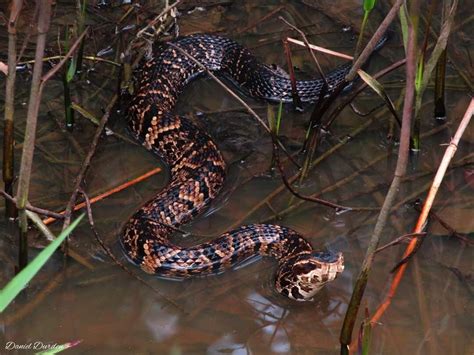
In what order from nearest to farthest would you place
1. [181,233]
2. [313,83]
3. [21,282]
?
[21,282]
[181,233]
[313,83]

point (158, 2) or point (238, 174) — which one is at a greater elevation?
point (158, 2)

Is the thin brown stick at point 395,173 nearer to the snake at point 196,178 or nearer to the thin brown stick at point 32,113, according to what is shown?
the snake at point 196,178

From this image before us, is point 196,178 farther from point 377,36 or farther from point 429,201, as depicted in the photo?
point 377,36

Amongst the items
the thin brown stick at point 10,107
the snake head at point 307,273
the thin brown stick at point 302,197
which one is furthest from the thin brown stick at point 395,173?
the thin brown stick at point 10,107

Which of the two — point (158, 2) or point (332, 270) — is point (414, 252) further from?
point (158, 2)

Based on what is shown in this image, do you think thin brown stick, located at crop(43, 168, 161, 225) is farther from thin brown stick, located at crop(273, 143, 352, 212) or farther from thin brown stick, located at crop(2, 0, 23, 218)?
thin brown stick, located at crop(273, 143, 352, 212)

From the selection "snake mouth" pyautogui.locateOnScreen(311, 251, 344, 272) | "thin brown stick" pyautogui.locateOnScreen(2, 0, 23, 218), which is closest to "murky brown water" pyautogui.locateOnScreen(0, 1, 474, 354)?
"snake mouth" pyautogui.locateOnScreen(311, 251, 344, 272)

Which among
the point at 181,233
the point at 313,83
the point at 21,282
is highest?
the point at 21,282

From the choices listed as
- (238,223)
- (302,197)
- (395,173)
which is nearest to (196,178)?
(238,223)

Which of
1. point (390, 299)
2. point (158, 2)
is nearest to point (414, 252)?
point (390, 299)
